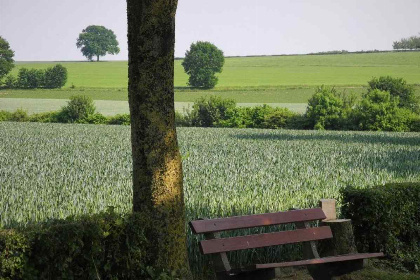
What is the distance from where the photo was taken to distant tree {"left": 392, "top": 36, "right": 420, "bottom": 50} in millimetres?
104250

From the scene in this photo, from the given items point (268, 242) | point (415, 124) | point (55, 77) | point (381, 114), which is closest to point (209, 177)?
point (268, 242)

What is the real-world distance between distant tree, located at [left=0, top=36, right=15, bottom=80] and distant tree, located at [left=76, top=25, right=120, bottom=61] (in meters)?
18.1

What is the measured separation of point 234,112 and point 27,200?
40790 mm

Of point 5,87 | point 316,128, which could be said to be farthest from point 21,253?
point 5,87

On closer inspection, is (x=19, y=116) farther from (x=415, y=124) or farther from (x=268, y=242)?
(x=268, y=242)

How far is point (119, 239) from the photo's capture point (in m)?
6.62

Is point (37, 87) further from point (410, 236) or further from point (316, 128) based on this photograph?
point (410, 236)

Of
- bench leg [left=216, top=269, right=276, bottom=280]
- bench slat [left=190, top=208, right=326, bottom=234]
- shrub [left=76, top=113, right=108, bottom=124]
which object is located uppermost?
bench slat [left=190, top=208, right=326, bottom=234]

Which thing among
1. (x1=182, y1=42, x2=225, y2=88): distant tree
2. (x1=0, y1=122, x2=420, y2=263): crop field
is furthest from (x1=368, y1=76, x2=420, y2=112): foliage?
(x1=182, y1=42, x2=225, y2=88): distant tree

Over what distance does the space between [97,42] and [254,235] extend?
105575mm

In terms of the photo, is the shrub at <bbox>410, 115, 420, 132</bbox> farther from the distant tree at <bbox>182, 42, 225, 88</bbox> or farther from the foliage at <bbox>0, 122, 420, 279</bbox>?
the distant tree at <bbox>182, 42, 225, 88</bbox>

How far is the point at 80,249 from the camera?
6277mm

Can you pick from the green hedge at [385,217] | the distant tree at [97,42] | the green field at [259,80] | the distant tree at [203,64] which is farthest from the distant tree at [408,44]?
the green hedge at [385,217]

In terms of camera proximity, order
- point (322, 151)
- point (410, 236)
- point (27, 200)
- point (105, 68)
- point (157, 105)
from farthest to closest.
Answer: point (105, 68) → point (322, 151) → point (27, 200) → point (410, 236) → point (157, 105)
